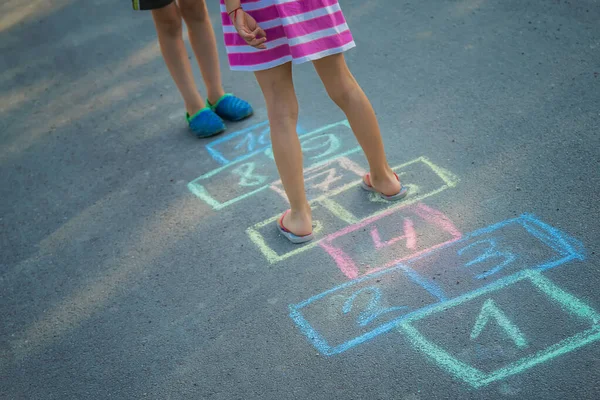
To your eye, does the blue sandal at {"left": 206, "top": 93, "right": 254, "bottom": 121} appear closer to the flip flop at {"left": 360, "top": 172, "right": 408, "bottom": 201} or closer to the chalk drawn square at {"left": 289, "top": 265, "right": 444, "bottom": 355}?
the flip flop at {"left": 360, "top": 172, "right": 408, "bottom": 201}

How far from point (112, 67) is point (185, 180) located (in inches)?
85.3

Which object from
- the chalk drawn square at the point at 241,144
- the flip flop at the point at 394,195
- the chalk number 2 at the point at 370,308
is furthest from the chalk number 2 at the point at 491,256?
the chalk drawn square at the point at 241,144

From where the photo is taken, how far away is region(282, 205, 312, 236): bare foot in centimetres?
298

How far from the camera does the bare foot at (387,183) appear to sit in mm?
3100

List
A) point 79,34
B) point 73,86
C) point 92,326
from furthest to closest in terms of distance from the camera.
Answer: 1. point 79,34
2. point 73,86
3. point 92,326

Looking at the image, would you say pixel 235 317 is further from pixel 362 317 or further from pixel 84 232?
pixel 84 232

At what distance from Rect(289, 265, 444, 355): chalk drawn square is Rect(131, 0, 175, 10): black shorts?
6.59 feet

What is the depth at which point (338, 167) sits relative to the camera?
11.5 feet

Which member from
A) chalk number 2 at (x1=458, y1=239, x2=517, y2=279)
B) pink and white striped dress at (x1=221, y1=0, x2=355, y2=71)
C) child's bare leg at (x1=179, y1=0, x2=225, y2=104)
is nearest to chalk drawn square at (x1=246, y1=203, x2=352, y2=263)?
chalk number 2 at (x1=458, y1=239, x2=517, y2=279)

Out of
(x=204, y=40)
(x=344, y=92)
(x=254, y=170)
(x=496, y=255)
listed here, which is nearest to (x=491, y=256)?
(x=496, y=255)

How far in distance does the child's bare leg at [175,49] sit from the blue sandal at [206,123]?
0.06 meters

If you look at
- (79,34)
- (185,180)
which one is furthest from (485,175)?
(79,34)

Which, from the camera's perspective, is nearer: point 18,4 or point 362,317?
point 362,317

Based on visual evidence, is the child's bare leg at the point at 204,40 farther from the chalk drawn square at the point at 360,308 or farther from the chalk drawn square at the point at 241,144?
the chalk drawn square at the point at 360,308
